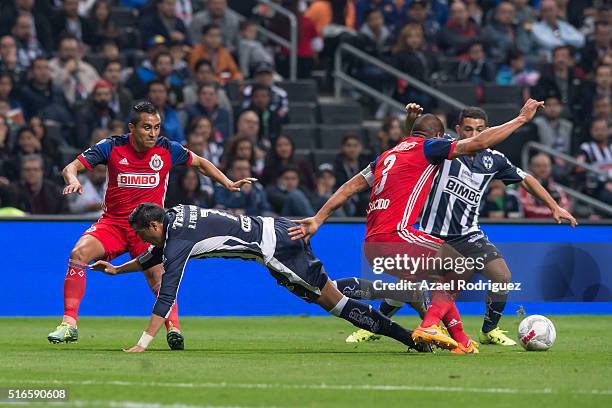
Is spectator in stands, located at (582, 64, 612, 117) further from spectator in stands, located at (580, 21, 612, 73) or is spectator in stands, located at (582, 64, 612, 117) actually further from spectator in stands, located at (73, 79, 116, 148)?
spectator in stands, located at (73, 79, 116, 148)

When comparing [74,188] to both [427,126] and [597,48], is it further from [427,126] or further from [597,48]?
[597,48]

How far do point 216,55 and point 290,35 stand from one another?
1.91 m

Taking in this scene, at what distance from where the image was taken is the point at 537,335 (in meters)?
12.3

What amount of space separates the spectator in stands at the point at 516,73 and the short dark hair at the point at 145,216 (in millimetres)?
13648

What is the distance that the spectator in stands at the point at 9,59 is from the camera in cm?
2041

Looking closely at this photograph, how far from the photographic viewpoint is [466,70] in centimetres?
2412

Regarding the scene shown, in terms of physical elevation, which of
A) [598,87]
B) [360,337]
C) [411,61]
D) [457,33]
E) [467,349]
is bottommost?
[360,337]

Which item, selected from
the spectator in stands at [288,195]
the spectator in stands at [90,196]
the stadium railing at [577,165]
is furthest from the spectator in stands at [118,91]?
the stadium railing at [577,165]

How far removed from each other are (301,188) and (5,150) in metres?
4.22

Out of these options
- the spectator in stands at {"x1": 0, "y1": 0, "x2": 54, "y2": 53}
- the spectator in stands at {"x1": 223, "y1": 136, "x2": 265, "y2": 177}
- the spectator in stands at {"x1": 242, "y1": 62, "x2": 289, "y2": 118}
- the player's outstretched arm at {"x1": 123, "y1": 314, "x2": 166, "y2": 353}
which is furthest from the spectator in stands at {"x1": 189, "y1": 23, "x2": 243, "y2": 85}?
the player's outstretched arm at {"x1": 123, "y1": 314, "x2": 166, "y2": 353}

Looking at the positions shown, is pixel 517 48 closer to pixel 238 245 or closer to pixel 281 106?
pixel 281 106

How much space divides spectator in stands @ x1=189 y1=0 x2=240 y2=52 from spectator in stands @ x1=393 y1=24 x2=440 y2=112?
9.23 ft

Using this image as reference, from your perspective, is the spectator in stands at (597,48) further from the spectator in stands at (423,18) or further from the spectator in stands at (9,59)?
the spectator in stands at (9,59)

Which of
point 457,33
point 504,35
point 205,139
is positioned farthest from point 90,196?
point 504,35
